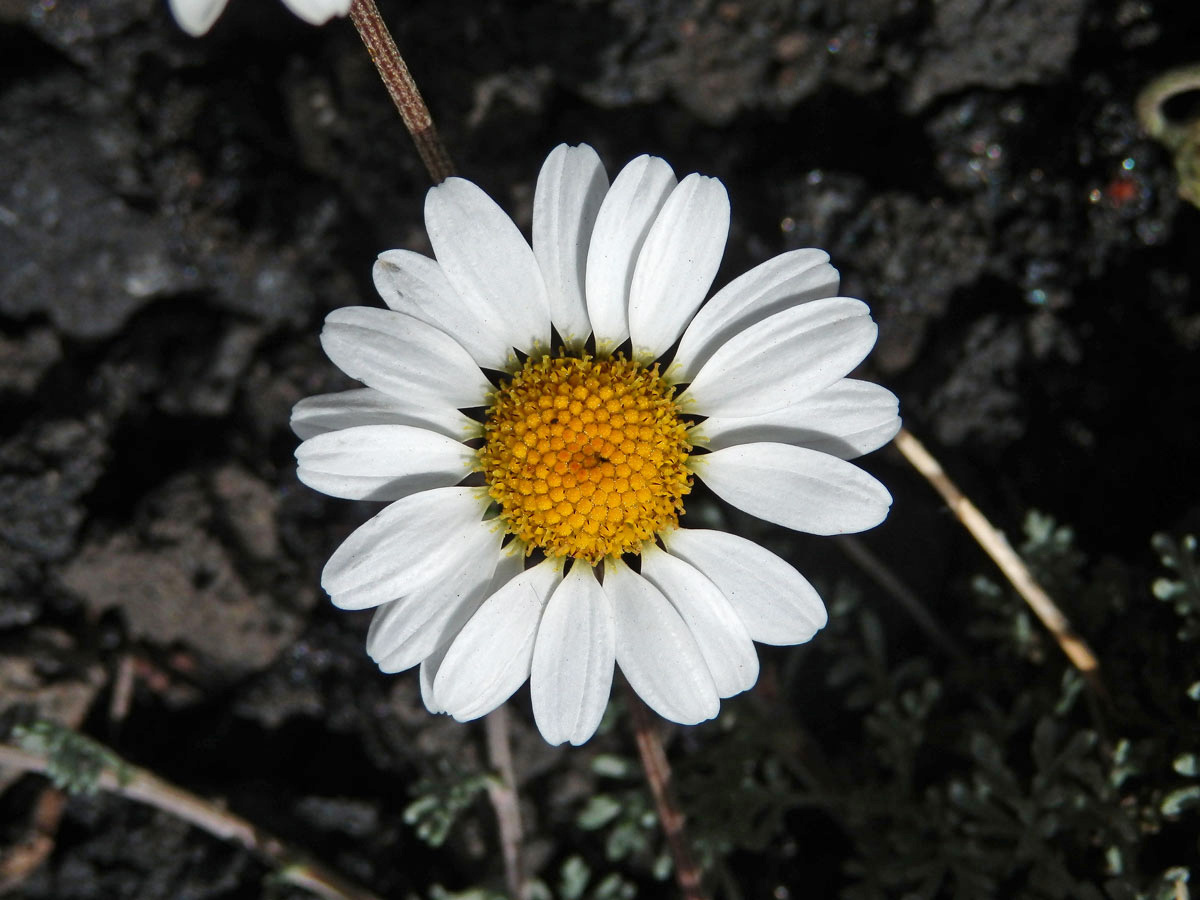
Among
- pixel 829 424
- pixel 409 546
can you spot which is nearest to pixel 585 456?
pixel 409 546

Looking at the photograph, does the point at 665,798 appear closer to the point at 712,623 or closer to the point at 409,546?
the point at 712,623

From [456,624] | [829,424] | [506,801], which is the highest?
[829,424]

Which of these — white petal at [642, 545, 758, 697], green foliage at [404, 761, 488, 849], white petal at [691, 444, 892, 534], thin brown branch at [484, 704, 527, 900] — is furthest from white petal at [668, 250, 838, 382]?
green foliage at [404, 761, 488, 849]

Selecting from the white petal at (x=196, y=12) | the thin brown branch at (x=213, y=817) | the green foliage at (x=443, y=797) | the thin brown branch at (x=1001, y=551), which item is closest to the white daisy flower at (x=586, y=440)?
the thin brown branch at (x=1001, y=551)

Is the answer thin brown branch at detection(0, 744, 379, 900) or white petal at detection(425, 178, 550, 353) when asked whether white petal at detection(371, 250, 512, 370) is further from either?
thin brown branch at detection(0, 744, 379, 900)

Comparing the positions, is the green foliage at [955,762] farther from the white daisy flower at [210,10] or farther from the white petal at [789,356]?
the white daisy flower at [210,10]
